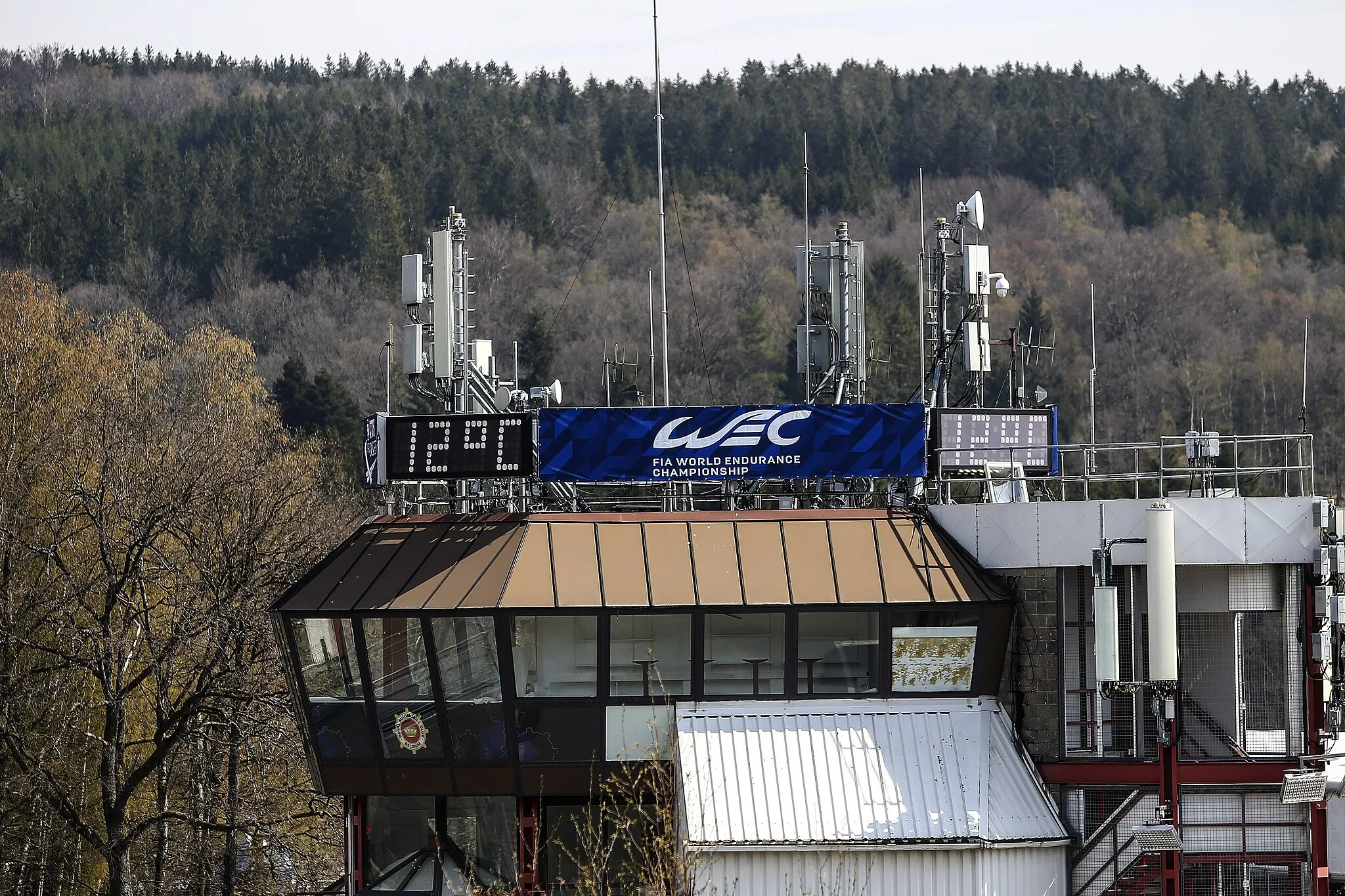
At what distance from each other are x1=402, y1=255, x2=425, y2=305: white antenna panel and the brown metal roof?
517cm

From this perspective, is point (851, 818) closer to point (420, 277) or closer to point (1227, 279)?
point (420, 277)

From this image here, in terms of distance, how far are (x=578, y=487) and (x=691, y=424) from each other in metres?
11.8

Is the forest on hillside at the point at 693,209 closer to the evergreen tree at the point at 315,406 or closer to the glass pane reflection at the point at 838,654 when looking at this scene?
the evergreen tree at the point at 315,406

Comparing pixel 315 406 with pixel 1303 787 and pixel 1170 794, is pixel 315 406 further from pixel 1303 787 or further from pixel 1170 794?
pixel 1303 787

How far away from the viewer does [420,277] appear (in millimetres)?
36531

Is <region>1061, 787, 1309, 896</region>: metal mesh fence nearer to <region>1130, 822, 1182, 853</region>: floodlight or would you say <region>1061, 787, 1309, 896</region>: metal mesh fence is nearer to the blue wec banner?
<region>1130, 822, 1182, 853</region>: floodlight

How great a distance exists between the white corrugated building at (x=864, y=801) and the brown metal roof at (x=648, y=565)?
74.0 inches

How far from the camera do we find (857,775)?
1210 inches

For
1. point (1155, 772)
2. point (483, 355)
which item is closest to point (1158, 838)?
point (1155, 772)

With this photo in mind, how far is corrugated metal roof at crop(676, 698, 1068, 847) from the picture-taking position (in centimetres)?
2998

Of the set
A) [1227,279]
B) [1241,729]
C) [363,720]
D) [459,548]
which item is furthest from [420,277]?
[1227,279]

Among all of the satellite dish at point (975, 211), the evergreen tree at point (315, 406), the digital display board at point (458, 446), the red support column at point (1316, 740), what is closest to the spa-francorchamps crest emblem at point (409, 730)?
the digital display board at point (458, 446)

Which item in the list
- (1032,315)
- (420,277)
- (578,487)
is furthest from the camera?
(1032,315)

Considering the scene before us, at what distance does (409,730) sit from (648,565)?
4700 mm
